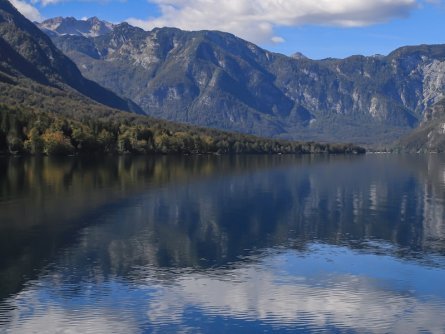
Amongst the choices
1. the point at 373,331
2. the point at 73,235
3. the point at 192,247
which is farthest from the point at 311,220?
the point at 373,331

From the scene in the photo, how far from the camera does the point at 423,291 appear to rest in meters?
43.7

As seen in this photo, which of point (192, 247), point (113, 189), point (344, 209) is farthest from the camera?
point (113, 189)

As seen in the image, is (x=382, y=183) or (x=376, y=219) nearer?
(x=376, y=219)

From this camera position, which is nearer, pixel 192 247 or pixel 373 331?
pixel 373 331

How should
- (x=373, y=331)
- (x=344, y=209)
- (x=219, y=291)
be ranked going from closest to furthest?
1. (x=373, y=331)
2. (x=219, y=291)
3. (x=344, y=209)

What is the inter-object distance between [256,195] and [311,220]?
29558 mm

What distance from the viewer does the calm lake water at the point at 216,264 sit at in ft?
121

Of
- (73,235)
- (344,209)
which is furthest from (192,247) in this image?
(344,209)

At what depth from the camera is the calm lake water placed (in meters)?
36.9

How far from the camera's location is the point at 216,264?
50.8m

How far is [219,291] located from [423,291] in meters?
14.8

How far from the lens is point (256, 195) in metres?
106

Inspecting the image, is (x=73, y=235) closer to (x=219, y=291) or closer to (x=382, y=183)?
(x=219, y=291)

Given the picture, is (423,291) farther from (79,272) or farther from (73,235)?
(73,235)
